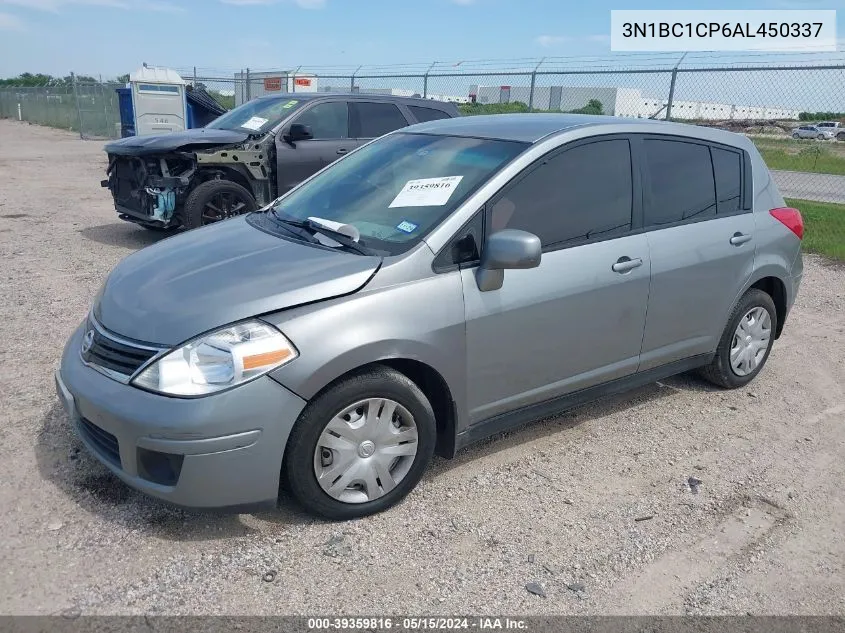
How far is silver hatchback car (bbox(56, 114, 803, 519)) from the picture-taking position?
2807mm

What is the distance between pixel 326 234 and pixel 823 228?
9416mm

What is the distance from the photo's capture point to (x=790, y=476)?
3746 millimetres

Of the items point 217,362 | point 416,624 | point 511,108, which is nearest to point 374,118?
point 217,362

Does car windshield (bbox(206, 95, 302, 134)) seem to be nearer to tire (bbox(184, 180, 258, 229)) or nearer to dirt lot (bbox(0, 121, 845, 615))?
tire (bbox(184, 180, 258, 229))

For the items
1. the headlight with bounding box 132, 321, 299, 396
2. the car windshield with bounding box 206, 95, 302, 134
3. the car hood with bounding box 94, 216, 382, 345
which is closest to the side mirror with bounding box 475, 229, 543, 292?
the car hood with bounding box 94, 216, 382, 345

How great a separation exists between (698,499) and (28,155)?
67.0 feet

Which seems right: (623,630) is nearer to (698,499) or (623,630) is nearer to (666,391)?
(698,499)

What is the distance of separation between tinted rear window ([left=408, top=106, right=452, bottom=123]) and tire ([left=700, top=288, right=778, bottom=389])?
526cm

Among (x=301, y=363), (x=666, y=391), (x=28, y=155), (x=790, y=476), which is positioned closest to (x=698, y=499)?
(x=790, y=476)

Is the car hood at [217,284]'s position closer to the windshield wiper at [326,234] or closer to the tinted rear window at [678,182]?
the windshield wiper at [326,234]

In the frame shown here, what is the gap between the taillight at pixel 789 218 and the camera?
4.69 m

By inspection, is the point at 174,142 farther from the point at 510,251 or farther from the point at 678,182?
the point at 510,251

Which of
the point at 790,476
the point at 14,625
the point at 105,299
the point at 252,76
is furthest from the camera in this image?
the point at 252,76

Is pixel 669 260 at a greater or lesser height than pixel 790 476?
greater
